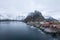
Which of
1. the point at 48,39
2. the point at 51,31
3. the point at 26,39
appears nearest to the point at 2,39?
the point at 26,39

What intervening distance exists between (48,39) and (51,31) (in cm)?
1152

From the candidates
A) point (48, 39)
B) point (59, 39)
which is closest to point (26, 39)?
point (48, 39)

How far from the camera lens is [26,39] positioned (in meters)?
31.7

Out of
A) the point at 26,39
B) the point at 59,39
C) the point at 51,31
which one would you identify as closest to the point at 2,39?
the point at 26,39

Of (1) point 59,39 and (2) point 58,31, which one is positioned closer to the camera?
(1) point 59,39

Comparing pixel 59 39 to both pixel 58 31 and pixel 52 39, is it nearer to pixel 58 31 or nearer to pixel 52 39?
pixel 52 39

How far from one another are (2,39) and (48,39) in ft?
32.6

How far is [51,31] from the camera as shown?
137 ft

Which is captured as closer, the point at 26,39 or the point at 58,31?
the point at 26,39

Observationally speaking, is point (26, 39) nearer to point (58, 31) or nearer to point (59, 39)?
point (59, 39)

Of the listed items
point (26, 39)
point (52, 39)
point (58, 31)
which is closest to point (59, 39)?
point (52, 39)

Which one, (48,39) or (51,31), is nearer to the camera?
(48,39)

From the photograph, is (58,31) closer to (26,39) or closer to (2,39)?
(26,39)

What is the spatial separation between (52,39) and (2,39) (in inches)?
424
